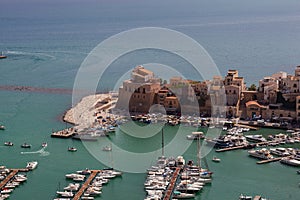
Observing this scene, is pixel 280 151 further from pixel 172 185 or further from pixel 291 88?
pixel 291 88

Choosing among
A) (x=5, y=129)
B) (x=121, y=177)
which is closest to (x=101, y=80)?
(x=5, y=129)

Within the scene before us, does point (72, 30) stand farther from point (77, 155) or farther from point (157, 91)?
point (77, 155)

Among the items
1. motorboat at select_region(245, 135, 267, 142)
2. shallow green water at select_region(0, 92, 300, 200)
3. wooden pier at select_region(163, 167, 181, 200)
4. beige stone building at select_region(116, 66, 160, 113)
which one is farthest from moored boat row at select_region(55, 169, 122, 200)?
beige stone building at select_region(116, 66, 160, 113)

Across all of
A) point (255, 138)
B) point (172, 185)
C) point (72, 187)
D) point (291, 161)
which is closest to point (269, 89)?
point (255, 138)

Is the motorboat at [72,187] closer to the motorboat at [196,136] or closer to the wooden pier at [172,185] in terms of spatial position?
the wooden pier at [172,185]

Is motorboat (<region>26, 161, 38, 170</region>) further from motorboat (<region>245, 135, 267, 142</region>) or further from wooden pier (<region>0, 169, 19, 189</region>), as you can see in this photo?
motorboat (<region>245, 135, 267, 142</region>)

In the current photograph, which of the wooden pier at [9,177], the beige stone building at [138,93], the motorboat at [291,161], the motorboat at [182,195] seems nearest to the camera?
the motorboat at [182,195]

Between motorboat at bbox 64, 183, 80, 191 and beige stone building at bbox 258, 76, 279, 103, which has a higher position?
beige stone building at bbox 258, 76, 279, 103

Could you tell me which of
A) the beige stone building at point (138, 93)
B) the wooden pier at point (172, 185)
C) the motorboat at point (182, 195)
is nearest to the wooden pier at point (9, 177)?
the wooden pier at point (172, 185)
